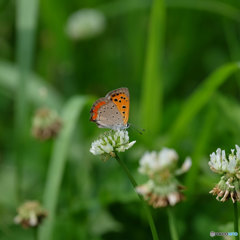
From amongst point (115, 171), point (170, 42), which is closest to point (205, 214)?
point (115, 171)

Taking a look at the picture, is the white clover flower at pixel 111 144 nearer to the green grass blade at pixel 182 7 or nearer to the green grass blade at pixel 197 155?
the green grass blade at pixel 197 155

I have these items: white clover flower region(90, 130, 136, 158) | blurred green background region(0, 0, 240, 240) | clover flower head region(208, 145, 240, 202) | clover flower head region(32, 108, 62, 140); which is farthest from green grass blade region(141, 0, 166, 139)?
clover flower head region(208, 145, 240, 202)

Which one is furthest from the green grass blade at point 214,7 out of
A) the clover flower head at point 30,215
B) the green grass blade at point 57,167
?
the clover flower head at point 30,215

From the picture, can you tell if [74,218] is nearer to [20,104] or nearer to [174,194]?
[20,104]

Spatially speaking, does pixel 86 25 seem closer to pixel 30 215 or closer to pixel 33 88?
pixel 33 88

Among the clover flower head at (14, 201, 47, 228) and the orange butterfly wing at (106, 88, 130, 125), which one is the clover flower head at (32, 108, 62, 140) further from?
the orange butterfly wing at (106, 88, 130, 125)

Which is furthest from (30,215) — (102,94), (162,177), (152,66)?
(102,94)
